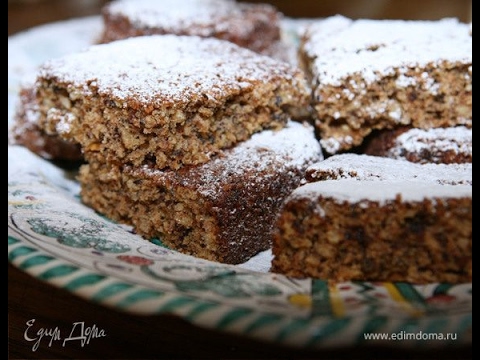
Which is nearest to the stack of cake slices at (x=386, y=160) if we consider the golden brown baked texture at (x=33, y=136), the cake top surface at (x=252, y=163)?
the cake top surface at (x=252, y=163)

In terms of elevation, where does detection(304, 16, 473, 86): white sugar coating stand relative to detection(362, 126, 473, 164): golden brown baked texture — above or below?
above

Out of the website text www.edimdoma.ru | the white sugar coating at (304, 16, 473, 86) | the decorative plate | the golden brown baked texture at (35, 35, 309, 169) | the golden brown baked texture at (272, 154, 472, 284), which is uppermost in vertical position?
the white sugar coating at (304, 16, 473, 86)

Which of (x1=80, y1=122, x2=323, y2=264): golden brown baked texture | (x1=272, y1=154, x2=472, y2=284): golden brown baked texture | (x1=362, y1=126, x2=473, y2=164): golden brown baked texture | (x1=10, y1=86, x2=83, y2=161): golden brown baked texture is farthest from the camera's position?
(x1=10, y1=86, x2=83, y2=161): golden brown baked texture

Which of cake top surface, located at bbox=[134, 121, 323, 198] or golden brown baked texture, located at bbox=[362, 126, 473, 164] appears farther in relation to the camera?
golden brown baked texture, located at bbox=[362, 126, 473, 164]

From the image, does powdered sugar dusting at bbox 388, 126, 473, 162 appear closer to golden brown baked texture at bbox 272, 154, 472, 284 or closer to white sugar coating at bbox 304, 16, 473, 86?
white sugar coating at bbox 304, 16, 473, 86

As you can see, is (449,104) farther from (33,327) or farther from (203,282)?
(33,327)

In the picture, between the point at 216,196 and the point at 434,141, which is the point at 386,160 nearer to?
the point at 434,141

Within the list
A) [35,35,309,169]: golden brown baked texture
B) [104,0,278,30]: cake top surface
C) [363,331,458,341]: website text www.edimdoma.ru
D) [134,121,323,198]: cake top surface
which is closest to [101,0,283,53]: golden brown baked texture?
[104,0,278,30]: cake top surface

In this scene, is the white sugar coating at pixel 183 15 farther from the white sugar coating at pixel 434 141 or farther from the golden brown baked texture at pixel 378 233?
the golden brown baked texture at pixel 378 233
